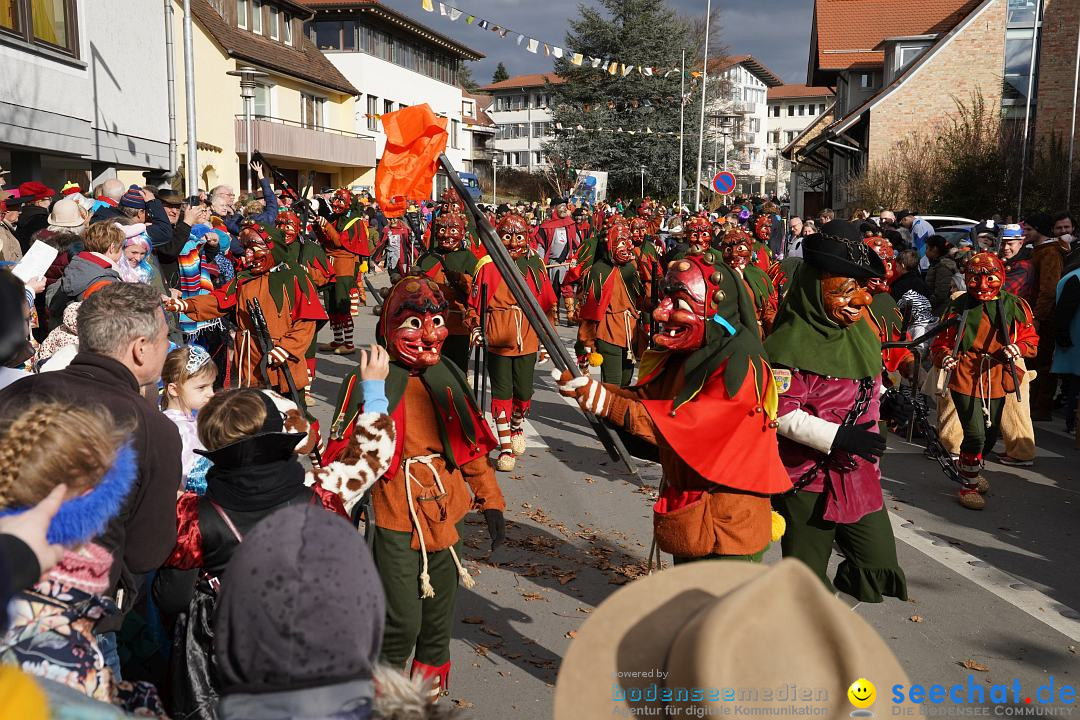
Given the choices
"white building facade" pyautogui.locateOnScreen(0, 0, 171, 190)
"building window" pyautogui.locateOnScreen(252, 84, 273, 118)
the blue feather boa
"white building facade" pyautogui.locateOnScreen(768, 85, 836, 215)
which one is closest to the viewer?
the blue feather boa

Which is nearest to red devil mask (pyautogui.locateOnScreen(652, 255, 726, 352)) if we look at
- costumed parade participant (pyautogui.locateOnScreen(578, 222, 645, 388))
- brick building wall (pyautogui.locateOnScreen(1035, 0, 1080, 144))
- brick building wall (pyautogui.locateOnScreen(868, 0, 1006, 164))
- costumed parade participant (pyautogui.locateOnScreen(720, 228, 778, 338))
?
costumed parade participant (pyautogui.locateOnScreen(720, 228, 778, 338))

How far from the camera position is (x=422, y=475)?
413cm

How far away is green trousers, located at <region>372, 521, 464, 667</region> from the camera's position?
3.98 m

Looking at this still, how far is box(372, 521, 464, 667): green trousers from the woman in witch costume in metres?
0.79

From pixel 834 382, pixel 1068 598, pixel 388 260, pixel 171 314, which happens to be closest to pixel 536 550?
pixel 834 382

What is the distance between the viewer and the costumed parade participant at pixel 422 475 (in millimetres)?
4039

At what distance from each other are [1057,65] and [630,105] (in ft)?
95.6

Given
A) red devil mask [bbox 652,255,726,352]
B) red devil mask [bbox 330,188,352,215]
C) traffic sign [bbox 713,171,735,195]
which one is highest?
traffic sign [bbox 713,171,735,195]

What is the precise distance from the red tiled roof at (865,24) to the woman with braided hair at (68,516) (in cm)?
3946

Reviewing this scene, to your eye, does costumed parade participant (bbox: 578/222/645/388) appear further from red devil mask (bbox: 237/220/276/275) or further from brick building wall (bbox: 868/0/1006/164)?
brick building wall (bbox: 868/0/1006/164)

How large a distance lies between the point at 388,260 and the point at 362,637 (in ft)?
83.2

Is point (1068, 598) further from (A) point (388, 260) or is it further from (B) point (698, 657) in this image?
(A) point (388, 260)

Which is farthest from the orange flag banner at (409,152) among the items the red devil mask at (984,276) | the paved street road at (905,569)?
the red devil mask at (984,276)

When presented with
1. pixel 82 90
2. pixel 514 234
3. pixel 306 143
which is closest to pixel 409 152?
pixel 514 234
